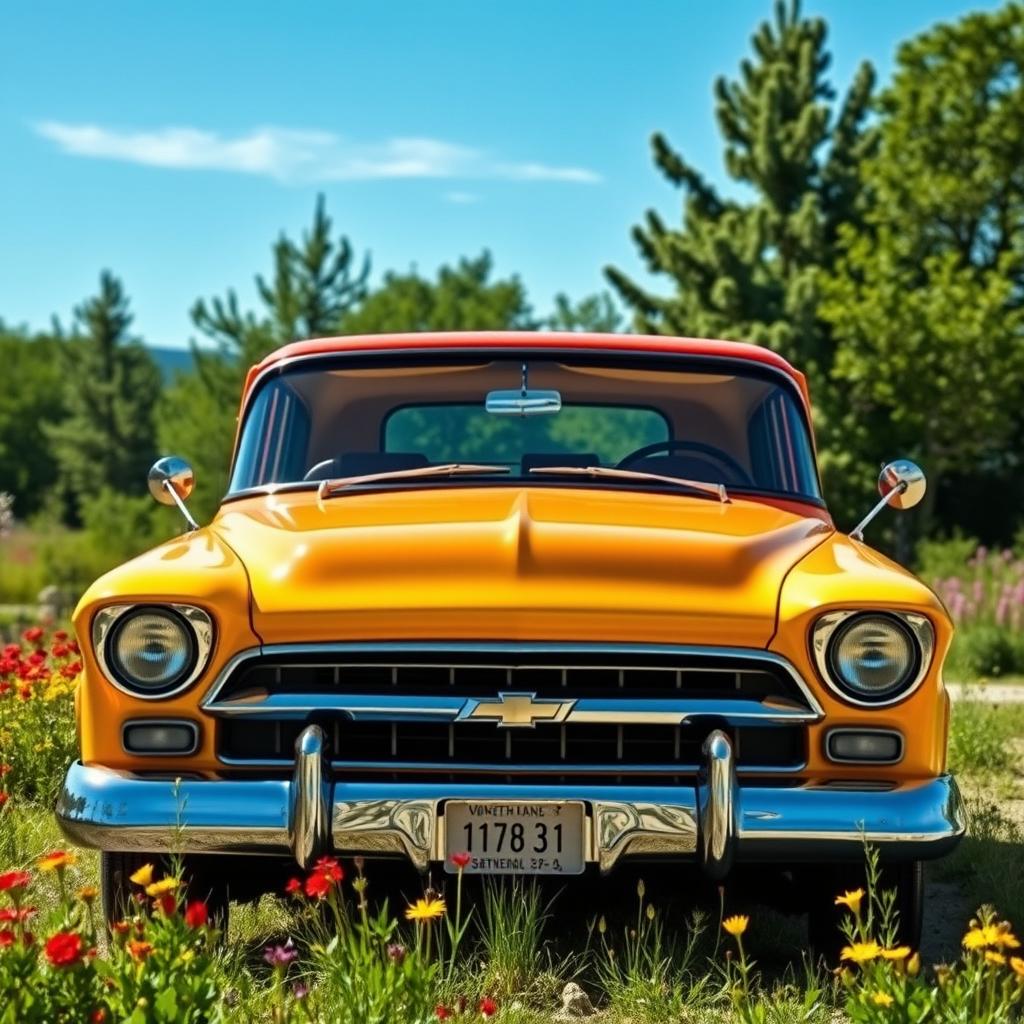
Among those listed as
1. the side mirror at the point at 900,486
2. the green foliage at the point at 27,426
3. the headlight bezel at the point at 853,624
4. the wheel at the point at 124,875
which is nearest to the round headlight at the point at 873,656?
the headlight bezel at the point at 853,624

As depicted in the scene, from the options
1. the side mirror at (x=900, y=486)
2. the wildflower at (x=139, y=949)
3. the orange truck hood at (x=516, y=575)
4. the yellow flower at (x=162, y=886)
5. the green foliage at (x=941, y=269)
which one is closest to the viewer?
the wildflower at (x=139, y=949)

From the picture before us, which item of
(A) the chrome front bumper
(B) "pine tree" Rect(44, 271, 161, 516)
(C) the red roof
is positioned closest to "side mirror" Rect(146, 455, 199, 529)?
(C) the red roof

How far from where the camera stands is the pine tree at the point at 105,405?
73312 mm

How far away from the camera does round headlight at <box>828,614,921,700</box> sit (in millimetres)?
4090

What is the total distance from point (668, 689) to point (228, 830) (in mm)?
1058

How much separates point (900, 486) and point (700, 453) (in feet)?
2.07

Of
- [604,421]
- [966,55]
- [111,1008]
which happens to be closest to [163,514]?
[966,55]

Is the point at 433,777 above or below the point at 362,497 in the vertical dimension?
below

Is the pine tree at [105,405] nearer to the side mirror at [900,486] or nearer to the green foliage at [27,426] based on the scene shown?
the green foliage at [27,426]

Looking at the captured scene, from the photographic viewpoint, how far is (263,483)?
545 centimetres

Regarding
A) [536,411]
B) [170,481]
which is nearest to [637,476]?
[536,411]

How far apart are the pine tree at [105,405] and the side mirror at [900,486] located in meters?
69.2

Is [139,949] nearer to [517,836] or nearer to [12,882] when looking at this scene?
[12,882]

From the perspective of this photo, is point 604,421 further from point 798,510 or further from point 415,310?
point 415,310
